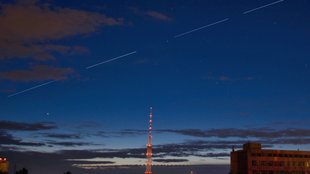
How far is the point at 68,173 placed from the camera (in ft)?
567

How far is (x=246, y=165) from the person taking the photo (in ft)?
655

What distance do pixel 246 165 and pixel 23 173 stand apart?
93738 millimetres

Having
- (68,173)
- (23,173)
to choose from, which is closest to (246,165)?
(68,173)

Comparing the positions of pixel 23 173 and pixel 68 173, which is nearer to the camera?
pixel 23 173

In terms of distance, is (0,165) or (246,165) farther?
(246,165)

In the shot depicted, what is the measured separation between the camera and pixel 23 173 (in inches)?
6058

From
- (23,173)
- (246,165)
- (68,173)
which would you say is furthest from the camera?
(246,165)

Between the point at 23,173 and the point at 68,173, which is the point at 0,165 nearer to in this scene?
the point at 23,173

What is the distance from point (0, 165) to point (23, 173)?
10473 mm

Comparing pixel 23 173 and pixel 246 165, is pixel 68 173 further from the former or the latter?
pixel 246 165

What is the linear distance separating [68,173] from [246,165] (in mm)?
75374

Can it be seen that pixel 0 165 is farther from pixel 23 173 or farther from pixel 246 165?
pixel 246 165

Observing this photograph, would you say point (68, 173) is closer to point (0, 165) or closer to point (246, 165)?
point (0, 165)

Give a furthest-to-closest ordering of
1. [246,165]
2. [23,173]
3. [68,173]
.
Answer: [246,165]
[68,173]
[23,173]
